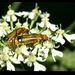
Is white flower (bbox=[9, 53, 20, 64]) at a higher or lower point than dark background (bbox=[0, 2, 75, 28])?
lower

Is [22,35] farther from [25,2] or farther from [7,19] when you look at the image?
[25,2]

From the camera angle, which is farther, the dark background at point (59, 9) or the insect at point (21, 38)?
the dark background at point (59, 9)

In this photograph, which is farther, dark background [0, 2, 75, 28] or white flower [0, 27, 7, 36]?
dark background [0, 2, 75, 28]

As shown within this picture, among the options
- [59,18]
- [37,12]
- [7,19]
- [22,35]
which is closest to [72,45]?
[59,18]

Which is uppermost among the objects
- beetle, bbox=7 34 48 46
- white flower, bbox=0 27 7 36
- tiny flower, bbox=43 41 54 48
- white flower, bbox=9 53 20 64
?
white flower, bbox=0 27 7 36

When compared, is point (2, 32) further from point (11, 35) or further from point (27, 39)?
point (27, 39)

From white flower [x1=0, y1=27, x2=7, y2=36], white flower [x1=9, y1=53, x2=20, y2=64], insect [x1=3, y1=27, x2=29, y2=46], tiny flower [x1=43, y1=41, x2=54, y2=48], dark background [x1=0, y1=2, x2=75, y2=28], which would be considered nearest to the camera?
white flower [x1=9, y1=53, x2=20, y2=64]

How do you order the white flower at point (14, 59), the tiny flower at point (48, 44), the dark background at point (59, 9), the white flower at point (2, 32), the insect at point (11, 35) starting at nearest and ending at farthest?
1. the white flower at point (14, 59)
2. the insect at point (11, 35)
3. the tiny flower at point (48, 44)
4. the white flower at point (2, 32)
5. the dark background at point (59, 9)

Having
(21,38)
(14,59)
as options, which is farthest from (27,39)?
(14,59)

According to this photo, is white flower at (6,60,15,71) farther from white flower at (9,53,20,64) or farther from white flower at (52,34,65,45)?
white flower at (52,34,65,45)

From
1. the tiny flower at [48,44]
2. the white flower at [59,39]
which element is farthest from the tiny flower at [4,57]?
the white flower at [59,39]

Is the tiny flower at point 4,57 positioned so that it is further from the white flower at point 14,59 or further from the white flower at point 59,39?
the white flower at point 59,39

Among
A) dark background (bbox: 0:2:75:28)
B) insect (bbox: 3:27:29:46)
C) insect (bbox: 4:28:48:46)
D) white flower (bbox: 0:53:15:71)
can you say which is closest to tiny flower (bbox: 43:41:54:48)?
insect (bbox: 4:28:48:46)
